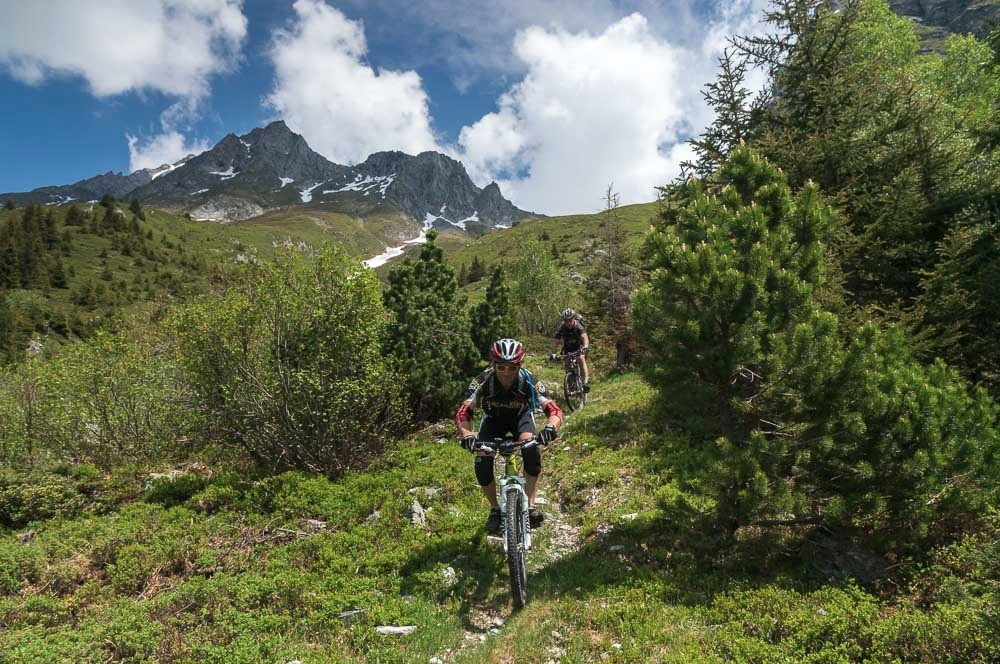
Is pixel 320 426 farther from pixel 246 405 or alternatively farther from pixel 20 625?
pixel 20 625

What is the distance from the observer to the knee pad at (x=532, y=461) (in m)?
7.10

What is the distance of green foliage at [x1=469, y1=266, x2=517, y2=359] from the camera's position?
66.6ft

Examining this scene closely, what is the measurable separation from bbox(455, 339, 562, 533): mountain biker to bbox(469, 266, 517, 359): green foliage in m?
11.6

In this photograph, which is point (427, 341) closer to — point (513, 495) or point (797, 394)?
point (513, 495)

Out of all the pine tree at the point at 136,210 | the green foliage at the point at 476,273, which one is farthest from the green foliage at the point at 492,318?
the pine tree at the point at 136,210

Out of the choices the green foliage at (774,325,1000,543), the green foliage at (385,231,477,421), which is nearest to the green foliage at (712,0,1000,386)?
the green foliage at (774,325,1000,543)

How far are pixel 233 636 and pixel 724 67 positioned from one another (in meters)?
18.1

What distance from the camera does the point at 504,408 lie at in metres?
7.51

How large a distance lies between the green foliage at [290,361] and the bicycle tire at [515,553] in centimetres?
554

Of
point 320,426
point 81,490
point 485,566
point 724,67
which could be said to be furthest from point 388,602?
point 724,67

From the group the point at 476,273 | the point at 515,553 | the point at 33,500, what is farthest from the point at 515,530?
the point at 476,273

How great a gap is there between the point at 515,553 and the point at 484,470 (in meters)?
1.41

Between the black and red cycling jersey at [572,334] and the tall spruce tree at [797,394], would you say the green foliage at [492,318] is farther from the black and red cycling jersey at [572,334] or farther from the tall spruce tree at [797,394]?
the tall spruce tree at [797,394]

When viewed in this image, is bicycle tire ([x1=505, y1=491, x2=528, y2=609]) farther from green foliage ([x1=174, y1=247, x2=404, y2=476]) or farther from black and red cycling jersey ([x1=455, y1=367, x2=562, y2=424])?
green foliage ([x1=174, y1=247, x2=404, y2=476])
